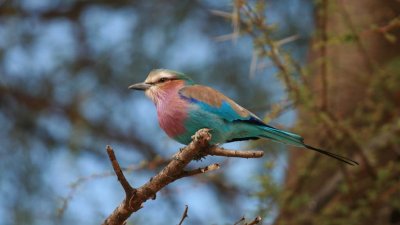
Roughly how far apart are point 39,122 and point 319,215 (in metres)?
2.39

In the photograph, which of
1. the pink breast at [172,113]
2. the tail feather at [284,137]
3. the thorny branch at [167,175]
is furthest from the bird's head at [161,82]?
the thorny branch at [167,175]

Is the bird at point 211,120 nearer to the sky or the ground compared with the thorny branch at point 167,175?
nearer to the sky

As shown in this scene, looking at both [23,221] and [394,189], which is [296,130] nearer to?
[394,189]

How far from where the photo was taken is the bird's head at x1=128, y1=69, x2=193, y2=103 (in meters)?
3.68

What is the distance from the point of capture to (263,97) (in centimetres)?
615

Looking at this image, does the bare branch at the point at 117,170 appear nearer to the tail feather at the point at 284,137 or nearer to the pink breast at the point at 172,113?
the pink breast at the point at 172,113

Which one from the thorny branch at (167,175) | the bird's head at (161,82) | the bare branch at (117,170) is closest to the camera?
the bare branch at (117,170)

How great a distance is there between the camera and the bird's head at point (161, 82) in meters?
3.68

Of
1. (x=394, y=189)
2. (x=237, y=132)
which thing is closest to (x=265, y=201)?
(x=394, y=189)

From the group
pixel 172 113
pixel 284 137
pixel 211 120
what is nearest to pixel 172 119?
pixel 172 113

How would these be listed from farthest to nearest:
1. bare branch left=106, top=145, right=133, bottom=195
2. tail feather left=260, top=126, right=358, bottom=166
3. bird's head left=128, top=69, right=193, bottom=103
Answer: bird's head left=128, top=69, right=193, bottom=103, tail feather left=260, top=126, right=358, bottom=166, bare branch left=106, top=145, right=133, bottom=195

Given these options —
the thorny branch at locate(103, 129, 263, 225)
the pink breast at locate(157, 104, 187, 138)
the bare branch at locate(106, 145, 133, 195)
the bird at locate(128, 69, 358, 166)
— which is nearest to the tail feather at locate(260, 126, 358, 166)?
the bird at locate(128, 69, 358, 166)

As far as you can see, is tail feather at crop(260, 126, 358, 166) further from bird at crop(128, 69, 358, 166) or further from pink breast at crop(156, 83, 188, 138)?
pink breast at crop(156, 83, 188, 138)

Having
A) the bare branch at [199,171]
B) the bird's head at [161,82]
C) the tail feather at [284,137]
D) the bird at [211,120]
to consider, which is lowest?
the bare branch at [199,171]
